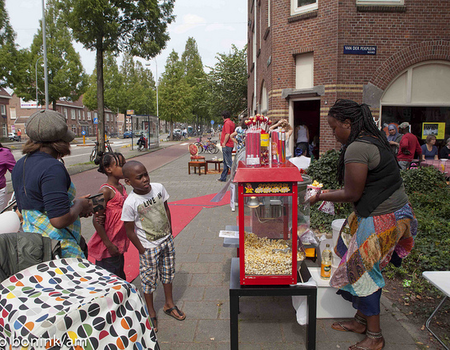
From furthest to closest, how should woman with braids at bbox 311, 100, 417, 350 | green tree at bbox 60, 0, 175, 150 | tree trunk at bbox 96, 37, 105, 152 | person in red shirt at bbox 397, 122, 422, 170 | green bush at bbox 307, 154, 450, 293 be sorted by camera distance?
tree trunk at bbox 96, 37, 105, 152
green tree at bbox 60, 0, 175, 150
person in red shirt at bbox 397, 122, 422, 170
green bush at bbox 307, 154, 450, 293
woman with braids at bbox 311, 100, 417, 350

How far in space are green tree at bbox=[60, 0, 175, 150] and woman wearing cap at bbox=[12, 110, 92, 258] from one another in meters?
14.5

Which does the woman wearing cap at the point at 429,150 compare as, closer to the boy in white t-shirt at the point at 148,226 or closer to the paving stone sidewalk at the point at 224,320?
the paving stone sidewalk at the point at 224,320

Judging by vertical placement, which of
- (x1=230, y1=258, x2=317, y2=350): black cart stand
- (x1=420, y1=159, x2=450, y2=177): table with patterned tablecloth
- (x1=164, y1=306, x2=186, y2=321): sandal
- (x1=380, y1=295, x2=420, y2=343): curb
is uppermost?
(x1=420, y1=159, x2=450, y2=177): table with patterned tablecloth

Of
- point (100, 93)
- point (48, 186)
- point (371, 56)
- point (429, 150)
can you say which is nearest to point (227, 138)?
point (371, 56)

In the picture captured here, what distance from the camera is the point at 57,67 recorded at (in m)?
38.0

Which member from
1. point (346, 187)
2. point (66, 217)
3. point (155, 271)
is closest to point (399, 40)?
point (346, 187)

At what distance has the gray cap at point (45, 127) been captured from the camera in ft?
7.70

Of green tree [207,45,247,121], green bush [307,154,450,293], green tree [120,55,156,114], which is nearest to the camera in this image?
green bush [307,154,450,293]

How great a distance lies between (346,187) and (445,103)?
1058 cm

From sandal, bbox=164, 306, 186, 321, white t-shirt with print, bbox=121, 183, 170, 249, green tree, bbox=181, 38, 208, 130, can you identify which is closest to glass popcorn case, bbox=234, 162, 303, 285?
white t-shirt with print, bbox=121, 183, 170, 249

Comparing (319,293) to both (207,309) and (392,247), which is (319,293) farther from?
(207,309)

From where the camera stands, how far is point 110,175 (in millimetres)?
3365

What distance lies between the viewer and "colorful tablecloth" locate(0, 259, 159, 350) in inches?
64.3

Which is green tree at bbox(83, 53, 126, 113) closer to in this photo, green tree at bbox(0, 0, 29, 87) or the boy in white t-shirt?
green tree at bbox(0, 0, 29, 87)
